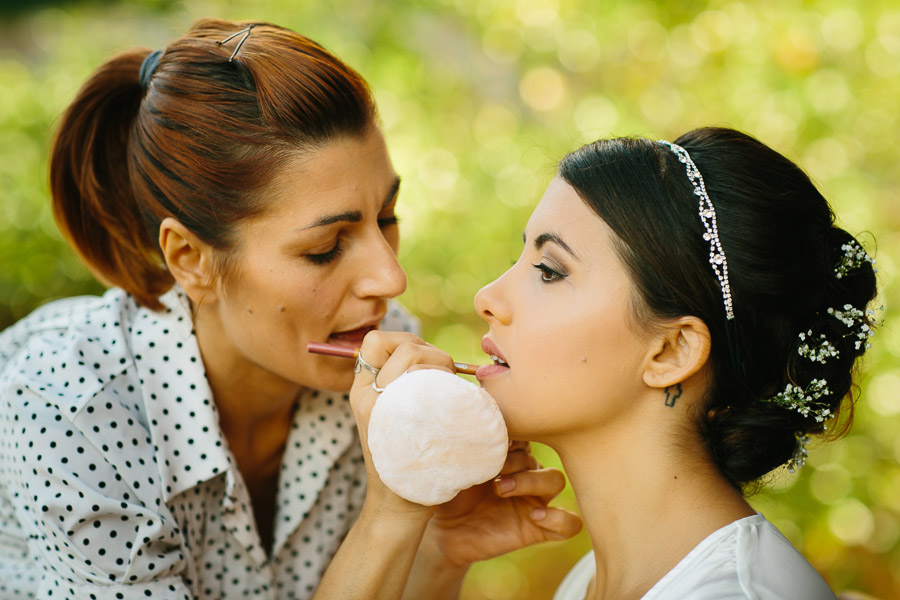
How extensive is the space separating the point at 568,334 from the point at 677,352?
0.24 meters

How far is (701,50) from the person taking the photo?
3.83m

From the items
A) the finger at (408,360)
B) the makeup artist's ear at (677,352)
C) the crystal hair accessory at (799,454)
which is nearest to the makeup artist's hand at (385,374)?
the finger at (408,360)

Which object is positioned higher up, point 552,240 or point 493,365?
point 552,240

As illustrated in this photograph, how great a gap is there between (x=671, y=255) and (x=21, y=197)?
10.4ft

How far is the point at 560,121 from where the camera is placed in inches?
159

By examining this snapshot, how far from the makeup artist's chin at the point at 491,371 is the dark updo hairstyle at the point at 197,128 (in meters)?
0.70

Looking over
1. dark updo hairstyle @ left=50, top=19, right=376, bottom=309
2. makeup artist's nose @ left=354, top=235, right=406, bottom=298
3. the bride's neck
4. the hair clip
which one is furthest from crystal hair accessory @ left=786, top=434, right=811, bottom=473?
the hair clip

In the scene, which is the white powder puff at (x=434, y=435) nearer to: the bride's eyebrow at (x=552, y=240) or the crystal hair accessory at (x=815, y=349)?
the bride's eyebrow at (x=552, y=240)

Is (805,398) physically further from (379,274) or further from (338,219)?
(338,219)

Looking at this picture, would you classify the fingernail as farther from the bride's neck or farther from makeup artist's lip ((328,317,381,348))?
makeup artist's lip ((328,317,381,348))

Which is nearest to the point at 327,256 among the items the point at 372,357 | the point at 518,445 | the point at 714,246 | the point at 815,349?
the point at 372,357

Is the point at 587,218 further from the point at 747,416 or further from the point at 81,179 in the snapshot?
the point at 81,179

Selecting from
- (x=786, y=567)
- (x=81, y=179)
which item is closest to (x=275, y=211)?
(x=81, y=179)

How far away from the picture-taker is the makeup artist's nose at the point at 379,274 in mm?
2039
